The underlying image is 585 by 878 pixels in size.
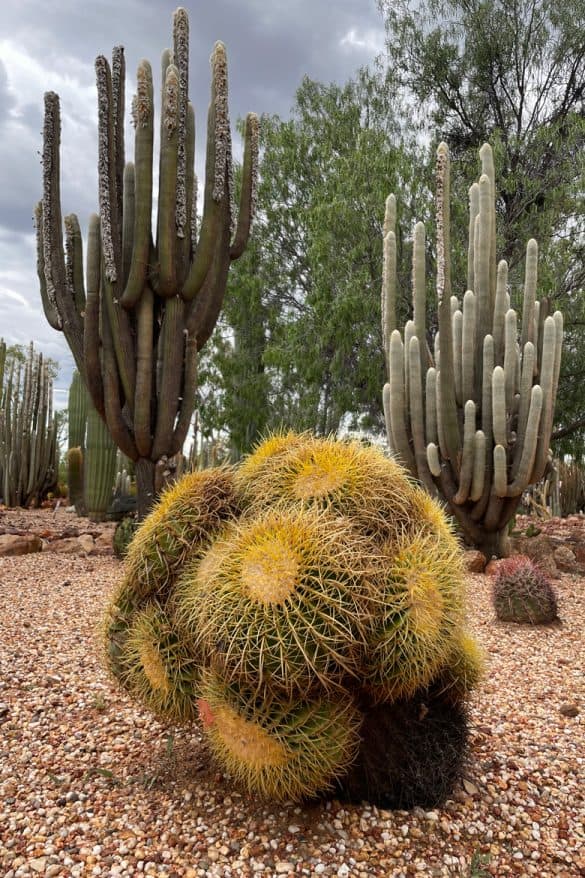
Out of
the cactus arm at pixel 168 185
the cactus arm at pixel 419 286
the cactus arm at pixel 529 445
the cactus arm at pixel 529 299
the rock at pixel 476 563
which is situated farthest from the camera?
the cactus arm at pixel 529 299

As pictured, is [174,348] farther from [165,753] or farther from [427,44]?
[427,44]

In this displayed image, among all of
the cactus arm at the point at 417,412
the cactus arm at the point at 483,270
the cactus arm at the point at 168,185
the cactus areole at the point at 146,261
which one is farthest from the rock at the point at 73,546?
the cactus arm at the point at 483,270

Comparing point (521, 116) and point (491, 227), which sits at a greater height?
point (521, 116)

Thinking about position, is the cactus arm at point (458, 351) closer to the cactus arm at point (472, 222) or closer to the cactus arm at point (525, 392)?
the cactus arm at point (472, 222)

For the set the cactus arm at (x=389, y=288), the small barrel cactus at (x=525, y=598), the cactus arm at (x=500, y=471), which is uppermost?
the cactus arm at (x=389, y=288)

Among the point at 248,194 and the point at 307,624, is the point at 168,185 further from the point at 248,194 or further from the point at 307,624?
the point at 307,624

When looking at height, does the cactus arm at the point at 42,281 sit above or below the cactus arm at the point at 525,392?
above

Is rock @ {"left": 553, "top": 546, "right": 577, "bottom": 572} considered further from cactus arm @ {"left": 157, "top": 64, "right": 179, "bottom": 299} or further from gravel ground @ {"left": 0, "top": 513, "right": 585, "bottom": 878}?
cactus arm @ {"left": 157, "top": 64, "right": 179, "bottom": 299}

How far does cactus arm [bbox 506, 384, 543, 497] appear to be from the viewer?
7.47m

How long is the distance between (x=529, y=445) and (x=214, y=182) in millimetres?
4335

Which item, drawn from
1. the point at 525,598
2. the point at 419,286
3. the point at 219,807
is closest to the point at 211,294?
the point at 419,286

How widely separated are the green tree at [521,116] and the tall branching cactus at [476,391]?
16.8 feet

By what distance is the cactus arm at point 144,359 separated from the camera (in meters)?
6.75

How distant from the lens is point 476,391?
8031 mm
